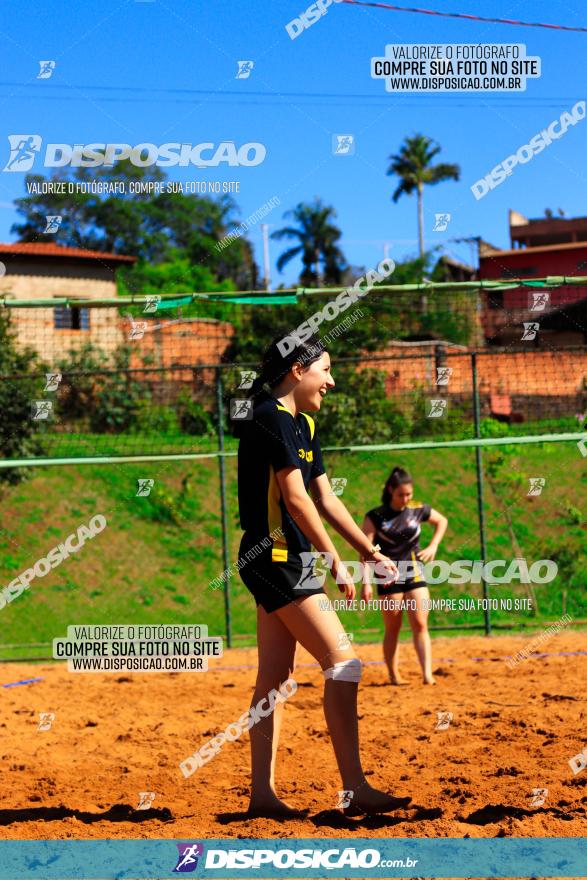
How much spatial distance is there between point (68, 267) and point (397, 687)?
111 ft

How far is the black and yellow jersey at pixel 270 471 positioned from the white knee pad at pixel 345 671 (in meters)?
0.51

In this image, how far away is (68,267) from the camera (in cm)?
3941

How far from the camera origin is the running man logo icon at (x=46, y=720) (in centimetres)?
723

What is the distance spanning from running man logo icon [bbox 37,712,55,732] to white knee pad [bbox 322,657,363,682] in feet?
11.4

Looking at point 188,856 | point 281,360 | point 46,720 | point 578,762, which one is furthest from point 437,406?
point 188,856

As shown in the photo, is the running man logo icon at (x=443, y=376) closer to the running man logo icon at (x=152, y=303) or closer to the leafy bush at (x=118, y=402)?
the running man logo icon at (x=152, y=303)

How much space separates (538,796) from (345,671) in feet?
3.87

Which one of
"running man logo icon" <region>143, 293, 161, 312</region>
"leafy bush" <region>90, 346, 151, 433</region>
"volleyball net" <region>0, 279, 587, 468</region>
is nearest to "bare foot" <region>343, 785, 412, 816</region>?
"running man logo icon" <region>143, 293, 161, 312</region>

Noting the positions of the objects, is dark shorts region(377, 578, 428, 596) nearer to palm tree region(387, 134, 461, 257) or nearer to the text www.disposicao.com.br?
the text www.disposicao.com.br

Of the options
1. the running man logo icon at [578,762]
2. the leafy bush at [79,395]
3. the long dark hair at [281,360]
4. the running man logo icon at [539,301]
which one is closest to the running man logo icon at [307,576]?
the long dark hair at [281,360]

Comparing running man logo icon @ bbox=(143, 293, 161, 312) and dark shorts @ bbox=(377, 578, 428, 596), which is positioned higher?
running man logo icon @ bbox=(143, 293, 161, 312)

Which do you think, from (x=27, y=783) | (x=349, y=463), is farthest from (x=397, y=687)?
(x=349, y=463)

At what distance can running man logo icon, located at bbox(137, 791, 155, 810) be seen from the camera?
5.08 metres

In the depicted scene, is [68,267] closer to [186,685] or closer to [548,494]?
[548,494]
